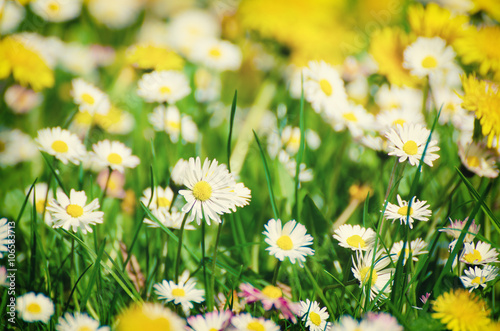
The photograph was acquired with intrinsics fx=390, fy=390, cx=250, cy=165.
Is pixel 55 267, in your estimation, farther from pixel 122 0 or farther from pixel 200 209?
pixel 122 0

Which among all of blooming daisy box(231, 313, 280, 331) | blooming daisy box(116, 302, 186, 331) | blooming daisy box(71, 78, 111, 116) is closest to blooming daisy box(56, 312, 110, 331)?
blooming daisy box(116, 302, 186, 331)

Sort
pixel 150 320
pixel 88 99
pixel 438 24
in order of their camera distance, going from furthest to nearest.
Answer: pixel 438 24 < pixel 88 99 < pixel 150 320

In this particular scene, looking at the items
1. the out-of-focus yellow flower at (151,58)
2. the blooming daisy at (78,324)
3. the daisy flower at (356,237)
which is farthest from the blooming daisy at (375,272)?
the out-of-focus yellow flower at (151,58)

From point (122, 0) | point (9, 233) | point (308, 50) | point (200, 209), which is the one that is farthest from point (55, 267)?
point (122, 0)

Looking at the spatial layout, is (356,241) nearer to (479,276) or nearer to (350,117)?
(479,276)

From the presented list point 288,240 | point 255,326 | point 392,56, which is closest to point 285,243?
point 288,240

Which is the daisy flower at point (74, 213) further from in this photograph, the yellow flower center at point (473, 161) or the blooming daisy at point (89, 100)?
the yellow flower center at point (473, 161)

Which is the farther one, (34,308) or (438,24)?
(438,24)

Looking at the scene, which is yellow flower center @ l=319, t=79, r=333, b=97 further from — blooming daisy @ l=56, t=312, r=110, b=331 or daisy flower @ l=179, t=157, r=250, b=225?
blooming daisy @ l=56, t=312, r=110, b=331
